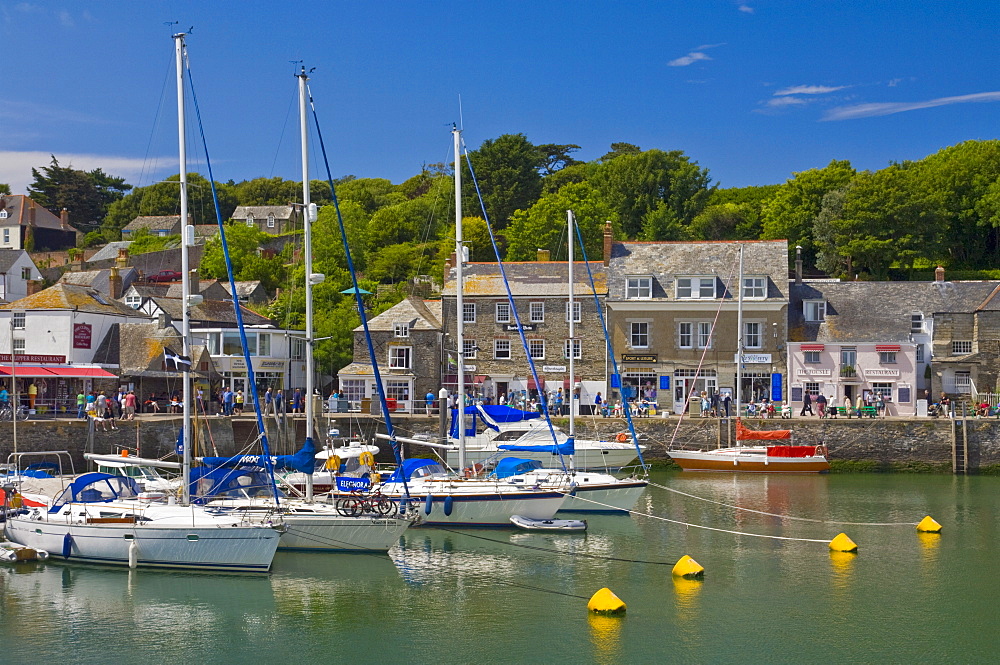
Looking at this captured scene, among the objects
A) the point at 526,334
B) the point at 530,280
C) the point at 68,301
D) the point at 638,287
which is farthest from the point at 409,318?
the point at 68,301

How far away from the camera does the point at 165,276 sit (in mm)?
83875

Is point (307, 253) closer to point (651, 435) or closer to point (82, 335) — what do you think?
point (651, 435)

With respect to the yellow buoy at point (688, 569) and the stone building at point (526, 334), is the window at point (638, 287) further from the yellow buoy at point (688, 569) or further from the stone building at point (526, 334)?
the yellow buoy at point (688, 569)

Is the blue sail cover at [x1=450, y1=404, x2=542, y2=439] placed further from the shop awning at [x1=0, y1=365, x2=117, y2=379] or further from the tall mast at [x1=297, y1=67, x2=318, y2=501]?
the shop awning at [x1=0, y1=365, x2=117, y2=379]

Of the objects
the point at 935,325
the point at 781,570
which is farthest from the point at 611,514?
the point at 935,325

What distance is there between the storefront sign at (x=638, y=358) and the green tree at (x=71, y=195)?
8034 cm

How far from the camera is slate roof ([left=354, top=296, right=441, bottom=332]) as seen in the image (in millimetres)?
54938

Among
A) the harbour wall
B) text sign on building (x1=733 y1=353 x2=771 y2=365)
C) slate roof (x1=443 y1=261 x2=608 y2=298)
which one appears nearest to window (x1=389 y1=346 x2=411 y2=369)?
slate roof (x1=443 y1=261 x2=608 y2=298)

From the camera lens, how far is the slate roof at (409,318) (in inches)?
2163

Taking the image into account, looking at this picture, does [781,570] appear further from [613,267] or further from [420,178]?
[420,178]

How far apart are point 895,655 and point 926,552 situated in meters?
9.65

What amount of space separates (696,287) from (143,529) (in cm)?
3623

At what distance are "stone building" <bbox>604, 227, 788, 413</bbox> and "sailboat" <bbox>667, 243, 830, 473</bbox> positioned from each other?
23.3 ft

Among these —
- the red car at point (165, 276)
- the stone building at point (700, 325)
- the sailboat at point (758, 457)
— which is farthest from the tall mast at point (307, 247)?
the red car at point (165, 276)
